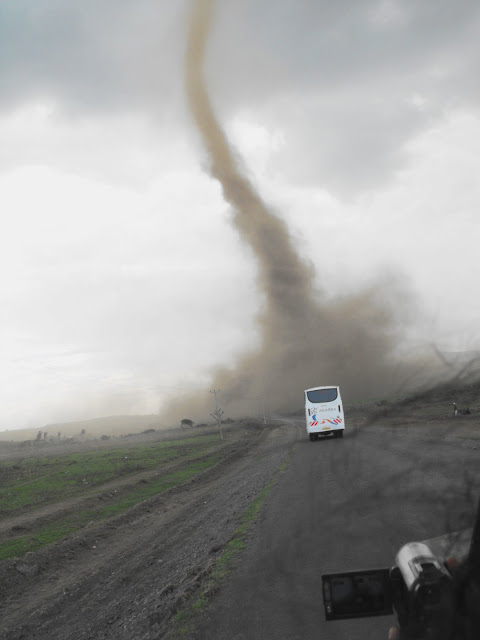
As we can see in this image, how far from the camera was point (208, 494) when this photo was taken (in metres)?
27.2

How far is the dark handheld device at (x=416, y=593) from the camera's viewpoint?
2.60 meters

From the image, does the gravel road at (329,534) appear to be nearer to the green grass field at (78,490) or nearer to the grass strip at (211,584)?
the grass strip at (211,584)

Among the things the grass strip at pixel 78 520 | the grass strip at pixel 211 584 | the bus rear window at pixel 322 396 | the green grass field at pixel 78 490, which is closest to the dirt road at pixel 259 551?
the grass strip at pixel 211 584

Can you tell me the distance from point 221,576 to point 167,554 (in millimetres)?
6937

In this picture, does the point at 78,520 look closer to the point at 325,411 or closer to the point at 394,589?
the point at 325,411

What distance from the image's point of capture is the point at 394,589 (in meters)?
3.17

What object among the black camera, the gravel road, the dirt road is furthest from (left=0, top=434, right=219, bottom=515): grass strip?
the black camera

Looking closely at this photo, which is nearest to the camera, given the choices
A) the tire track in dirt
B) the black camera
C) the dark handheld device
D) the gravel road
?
the dark handheld device

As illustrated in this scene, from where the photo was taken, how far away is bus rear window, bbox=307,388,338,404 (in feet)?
121

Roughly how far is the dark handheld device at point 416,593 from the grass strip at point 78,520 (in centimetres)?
2018

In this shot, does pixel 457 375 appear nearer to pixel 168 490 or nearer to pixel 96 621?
pixel 96 621

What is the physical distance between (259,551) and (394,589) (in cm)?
905

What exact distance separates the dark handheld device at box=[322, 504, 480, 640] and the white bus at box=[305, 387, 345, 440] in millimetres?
34298

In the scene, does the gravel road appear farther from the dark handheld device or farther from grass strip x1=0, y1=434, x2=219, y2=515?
grass strip x1=0, y1=434, x2=219, y2=515
